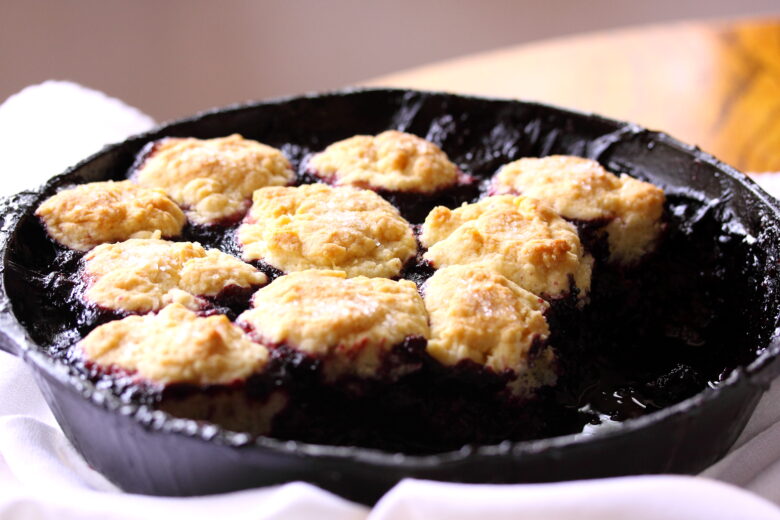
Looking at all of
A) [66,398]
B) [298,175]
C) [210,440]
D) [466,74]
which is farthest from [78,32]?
[210,440]

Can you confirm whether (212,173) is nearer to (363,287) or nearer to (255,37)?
(363,287)

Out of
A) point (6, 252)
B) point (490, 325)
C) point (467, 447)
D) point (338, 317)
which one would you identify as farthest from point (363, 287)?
point (6, 252)

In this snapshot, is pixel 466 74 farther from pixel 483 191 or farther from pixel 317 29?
pixel 317 29

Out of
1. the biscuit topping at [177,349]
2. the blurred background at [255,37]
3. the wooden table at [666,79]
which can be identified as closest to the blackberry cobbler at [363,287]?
the biscuit topping at [177,349]

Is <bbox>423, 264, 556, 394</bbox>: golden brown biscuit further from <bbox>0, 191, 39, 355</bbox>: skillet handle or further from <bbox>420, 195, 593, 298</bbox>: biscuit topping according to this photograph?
<bbox>0, 191, 39, 355</bbox>: skillet handle

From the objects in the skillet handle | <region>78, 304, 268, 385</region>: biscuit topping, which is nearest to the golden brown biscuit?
<region>78, 304, 268, 385</region>: biscuit topping

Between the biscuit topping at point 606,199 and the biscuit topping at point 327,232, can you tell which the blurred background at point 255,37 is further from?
the biscuit topping at point 606,199
